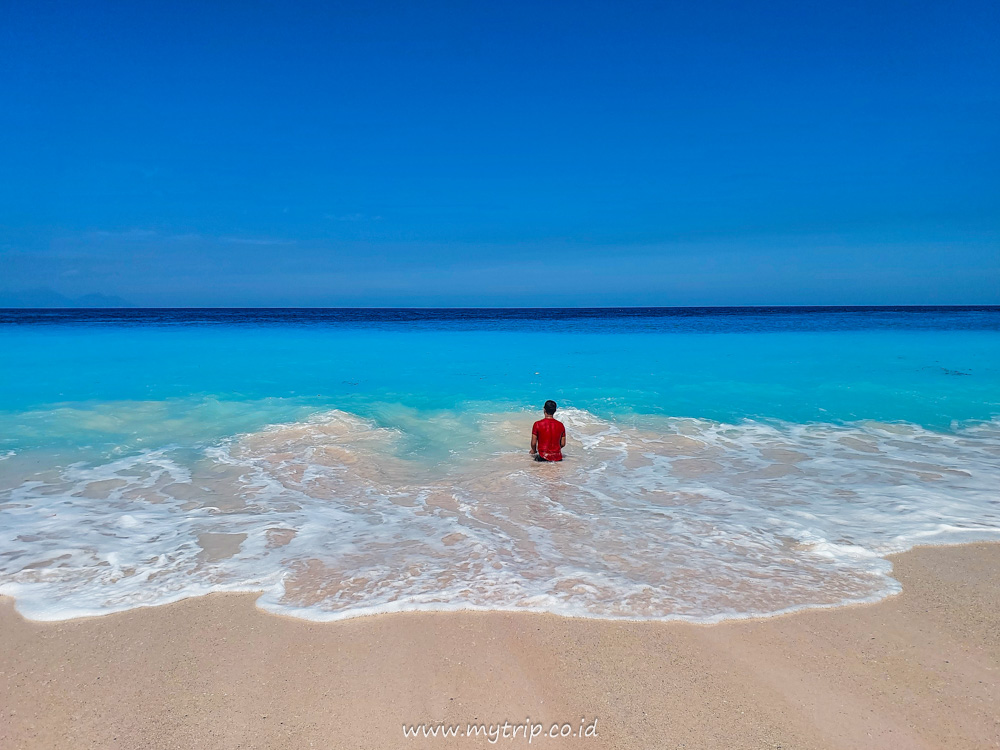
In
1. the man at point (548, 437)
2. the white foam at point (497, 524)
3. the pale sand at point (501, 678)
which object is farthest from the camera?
the man at point (548, 437)

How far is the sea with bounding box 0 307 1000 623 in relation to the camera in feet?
14.3

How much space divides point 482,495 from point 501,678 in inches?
137

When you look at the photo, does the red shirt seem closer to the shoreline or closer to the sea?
the sea

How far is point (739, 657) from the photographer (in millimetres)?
3490

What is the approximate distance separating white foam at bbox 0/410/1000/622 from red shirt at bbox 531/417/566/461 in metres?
0.30

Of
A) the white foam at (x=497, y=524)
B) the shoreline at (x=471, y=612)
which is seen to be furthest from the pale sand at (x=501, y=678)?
the white foam at (x=497, y=524)

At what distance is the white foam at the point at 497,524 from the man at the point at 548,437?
30 cm

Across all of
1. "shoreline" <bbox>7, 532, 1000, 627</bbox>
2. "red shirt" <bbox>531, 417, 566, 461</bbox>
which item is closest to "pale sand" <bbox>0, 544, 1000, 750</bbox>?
"shoreline" <bbox>7, 532, 1000, 627</bbox>

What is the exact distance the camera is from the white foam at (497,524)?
427 cm

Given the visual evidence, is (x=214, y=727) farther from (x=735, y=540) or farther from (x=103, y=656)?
(x=735, y=540)

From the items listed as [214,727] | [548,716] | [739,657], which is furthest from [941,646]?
[214,727]

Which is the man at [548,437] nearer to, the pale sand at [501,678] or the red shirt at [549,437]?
the red shirt at [549,437]

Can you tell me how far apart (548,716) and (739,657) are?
1.36 m

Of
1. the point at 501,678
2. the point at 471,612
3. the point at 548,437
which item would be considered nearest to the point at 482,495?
the point at 548,437
